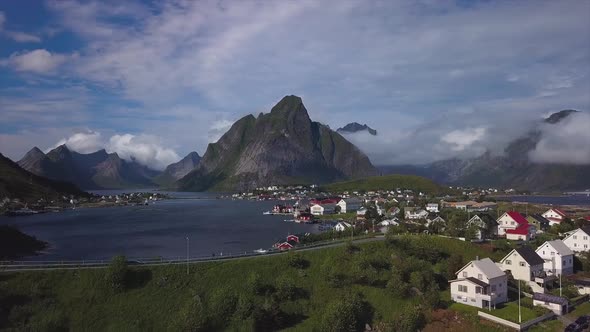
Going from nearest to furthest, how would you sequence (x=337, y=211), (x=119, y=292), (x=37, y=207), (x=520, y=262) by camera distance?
(x=119, y=292) < (x=520, y=262) < (x=337, y=211) < (x=37, y=207)

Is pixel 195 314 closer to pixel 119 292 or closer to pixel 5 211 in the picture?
pixel 119 292

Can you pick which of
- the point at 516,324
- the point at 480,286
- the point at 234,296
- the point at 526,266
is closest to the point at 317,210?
the point at 526,266

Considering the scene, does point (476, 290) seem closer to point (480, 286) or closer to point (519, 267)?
point (480, 286)

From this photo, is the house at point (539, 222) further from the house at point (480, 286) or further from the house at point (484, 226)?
the house at point (480, 286)

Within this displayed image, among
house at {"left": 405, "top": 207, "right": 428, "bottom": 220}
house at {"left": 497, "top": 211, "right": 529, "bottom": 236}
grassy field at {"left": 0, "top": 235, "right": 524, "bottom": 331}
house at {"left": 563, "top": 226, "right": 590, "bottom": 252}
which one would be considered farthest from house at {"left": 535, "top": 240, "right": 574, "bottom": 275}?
house at {"left": 405, "top": 207, "right": 428, "bottom": 220}

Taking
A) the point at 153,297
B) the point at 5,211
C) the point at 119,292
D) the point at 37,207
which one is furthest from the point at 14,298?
the point at 37,207

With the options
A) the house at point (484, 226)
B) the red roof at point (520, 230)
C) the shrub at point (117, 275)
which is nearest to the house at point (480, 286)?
the house at point (484, 226)

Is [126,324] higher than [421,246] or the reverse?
the reverse

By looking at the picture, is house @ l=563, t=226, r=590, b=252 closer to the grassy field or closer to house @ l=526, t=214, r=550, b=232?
house @ l=526, t=214, r=550, b=232
